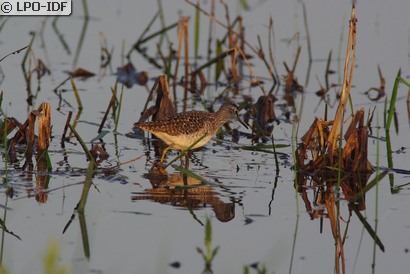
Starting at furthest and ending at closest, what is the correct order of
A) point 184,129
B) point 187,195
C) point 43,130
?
point 184,129
point 43,130
point 187,195

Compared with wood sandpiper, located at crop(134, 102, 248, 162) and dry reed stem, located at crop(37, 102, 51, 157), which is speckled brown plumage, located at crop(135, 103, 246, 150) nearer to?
wood sandpiper, located at crop(134, 102, 248, 162)

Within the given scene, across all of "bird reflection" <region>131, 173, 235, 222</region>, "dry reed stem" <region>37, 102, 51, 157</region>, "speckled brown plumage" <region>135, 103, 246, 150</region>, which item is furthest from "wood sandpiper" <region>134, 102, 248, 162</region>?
"dry reed stem" <region>37, 102, 51, 157</region>

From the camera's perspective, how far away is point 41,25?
15.9 metres

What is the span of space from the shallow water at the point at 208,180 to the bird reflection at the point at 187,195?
2 centimetres

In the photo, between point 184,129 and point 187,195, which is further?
point 184,129

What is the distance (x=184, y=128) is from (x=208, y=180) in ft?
3.18

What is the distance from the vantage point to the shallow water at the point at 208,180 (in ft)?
24.5

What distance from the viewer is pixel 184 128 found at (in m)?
10.1

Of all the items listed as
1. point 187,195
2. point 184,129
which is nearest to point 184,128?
point 184,129

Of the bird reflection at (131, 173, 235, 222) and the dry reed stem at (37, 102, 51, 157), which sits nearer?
the bird reflection at (131, 173, 235, 222)

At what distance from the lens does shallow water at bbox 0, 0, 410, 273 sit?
746 centimetres

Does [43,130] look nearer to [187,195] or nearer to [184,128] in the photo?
[184,128]

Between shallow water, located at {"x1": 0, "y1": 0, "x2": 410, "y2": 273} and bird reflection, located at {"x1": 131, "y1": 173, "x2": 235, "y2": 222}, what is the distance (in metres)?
0.02

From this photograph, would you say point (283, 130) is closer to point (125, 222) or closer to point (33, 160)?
point (33, 160)
